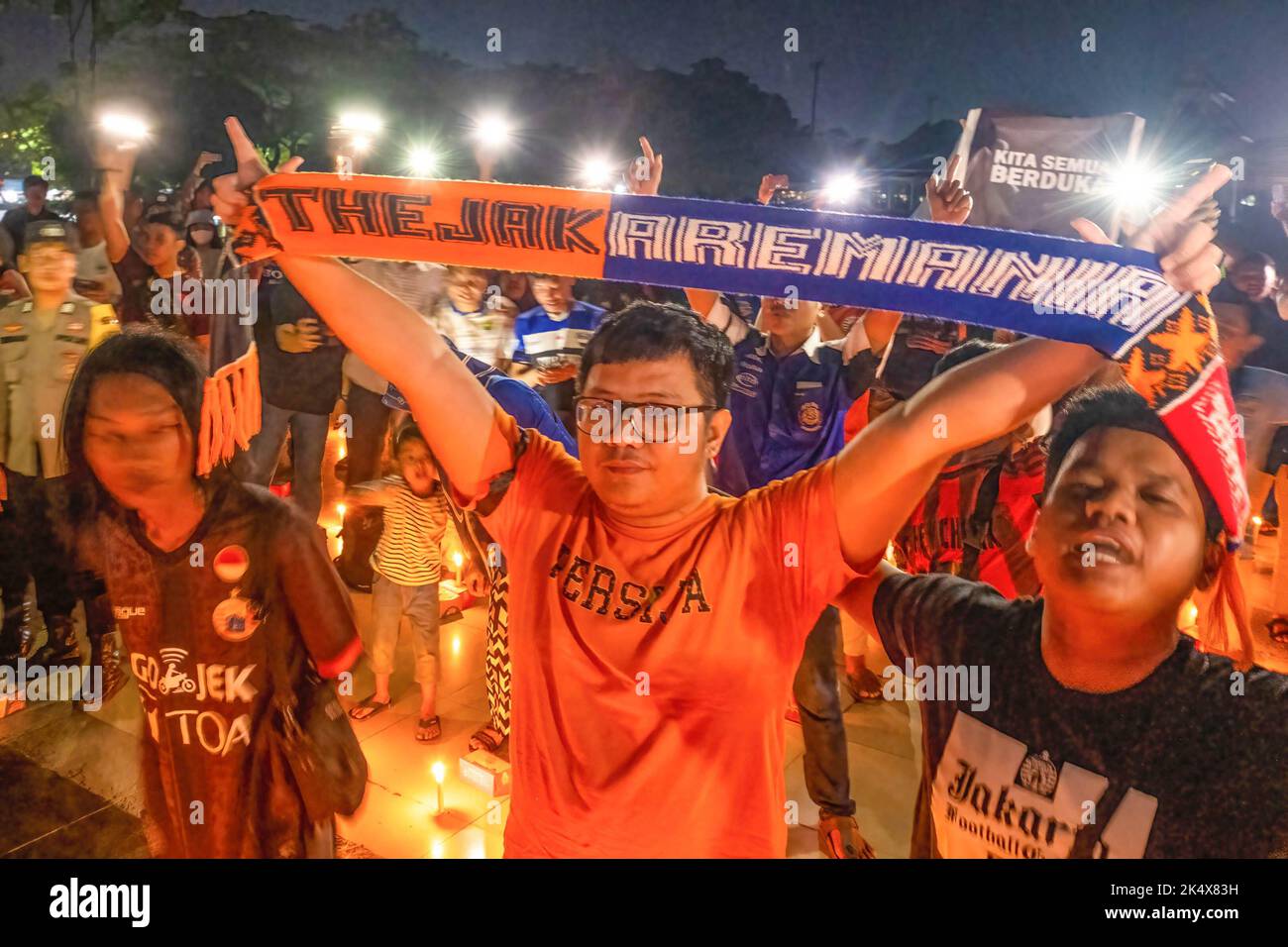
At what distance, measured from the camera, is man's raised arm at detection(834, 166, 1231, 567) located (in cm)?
172

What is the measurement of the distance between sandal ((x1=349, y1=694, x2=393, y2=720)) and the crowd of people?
1.28ft

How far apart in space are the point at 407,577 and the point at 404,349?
108 centimetres

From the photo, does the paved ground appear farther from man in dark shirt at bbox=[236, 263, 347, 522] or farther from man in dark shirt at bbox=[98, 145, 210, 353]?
man in dark shirt at bbox=[98, 145, 210, 353]

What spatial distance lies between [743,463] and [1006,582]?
0.77 m

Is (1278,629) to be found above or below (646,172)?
below

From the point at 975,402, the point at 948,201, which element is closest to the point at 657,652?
the point at 975,402

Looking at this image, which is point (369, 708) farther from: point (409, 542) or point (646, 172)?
point (646, 172)

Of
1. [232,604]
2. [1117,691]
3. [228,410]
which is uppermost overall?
Answer: [228,410]

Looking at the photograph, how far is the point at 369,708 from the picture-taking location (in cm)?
286

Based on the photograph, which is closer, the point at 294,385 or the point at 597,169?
the point at 294,385

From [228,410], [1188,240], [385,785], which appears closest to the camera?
[1188,240]
